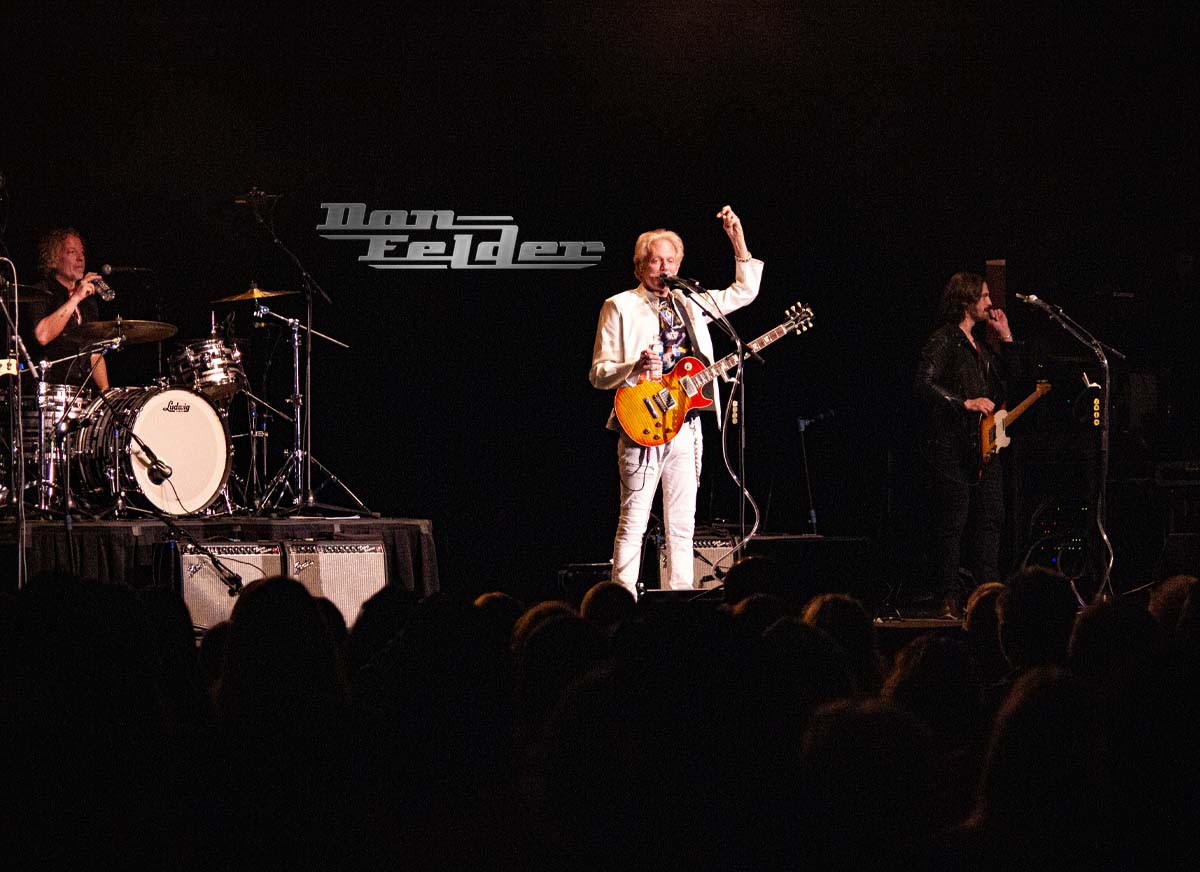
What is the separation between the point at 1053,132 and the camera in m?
8.55

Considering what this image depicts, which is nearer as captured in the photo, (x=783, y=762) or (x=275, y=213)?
(x=783, y=762)

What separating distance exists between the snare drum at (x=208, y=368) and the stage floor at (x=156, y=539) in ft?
4.26

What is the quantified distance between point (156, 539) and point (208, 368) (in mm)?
1793

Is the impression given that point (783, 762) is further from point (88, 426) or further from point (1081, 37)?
point (1081, 37)

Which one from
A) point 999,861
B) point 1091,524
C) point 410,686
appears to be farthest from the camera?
point 1091,524

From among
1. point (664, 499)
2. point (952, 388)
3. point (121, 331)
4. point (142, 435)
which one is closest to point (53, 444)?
point (142, 435)

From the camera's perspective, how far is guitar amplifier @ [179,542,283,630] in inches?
250

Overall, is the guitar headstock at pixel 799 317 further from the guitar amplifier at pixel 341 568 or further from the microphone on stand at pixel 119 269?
the microphone on stand at pixel 119 269

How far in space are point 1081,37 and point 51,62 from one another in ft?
22.4

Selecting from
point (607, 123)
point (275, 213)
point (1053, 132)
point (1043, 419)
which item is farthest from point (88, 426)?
point (1053, 132)

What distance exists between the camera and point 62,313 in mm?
7496

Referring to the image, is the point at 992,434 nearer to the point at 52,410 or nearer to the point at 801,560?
the point at 801,560

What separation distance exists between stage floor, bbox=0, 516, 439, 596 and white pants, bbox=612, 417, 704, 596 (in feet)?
3.10

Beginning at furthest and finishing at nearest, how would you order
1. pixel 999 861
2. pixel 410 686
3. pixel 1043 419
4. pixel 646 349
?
pixel 1043 419
pixel 646 349
pixel 410 686
pixel 999 861
